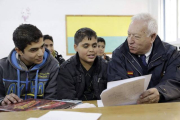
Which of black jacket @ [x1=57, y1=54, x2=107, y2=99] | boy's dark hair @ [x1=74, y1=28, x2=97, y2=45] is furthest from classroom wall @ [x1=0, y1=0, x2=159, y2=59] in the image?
black jacket @ [x1=57, y1=54, x2=107, y2=99]

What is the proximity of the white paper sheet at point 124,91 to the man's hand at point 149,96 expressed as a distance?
0.03 m

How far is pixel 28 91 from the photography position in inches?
59.2

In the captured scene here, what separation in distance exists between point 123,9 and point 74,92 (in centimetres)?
382

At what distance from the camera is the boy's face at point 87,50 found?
5.32 feet

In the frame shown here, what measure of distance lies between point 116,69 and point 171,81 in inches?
17.5

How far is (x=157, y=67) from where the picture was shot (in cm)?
144

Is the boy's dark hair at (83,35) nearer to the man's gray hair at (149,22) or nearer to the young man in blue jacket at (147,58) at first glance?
the young man in blue jacket at (147,58)

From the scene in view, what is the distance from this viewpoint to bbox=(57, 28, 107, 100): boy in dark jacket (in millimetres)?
1517

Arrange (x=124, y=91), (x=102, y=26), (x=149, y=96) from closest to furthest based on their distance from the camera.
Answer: (x=124, y=91) → (x=149, y=96) → (x=102, y=26)

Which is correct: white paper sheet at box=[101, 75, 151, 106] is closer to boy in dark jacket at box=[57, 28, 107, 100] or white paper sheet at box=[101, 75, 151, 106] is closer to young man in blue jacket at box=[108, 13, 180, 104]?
young man in blue jacket at box=[108, 13, 180, 104]

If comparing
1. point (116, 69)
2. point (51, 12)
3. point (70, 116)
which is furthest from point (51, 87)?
point (51, 12)

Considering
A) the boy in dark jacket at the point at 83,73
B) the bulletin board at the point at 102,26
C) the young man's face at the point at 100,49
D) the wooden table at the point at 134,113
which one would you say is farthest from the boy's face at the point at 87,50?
the bulletin board at the point at 102,26

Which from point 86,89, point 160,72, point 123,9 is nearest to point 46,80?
point 86,89

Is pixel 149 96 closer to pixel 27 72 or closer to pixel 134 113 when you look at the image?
pixel 134 113
